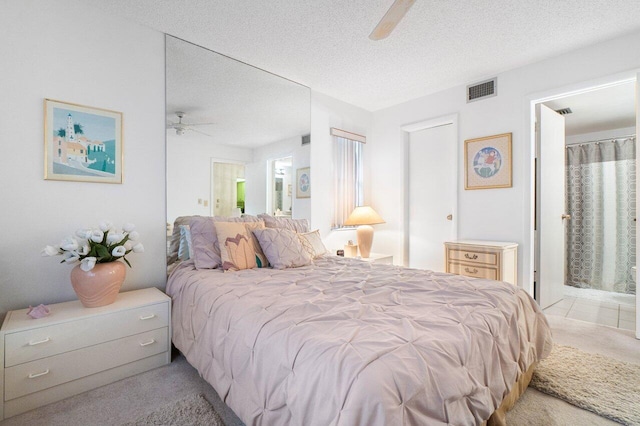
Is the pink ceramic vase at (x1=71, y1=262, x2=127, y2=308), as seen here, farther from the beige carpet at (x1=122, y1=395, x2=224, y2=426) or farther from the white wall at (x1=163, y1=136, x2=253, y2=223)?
the beige carpet at (x1=122, y1=395, x2=224, y2=426)

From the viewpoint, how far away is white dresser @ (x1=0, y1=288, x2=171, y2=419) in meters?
1.58

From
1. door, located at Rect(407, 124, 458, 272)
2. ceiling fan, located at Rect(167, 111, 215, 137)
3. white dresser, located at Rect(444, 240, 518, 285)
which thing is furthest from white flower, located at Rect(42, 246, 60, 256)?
door, located at Rect(407, 124, 458, 272)

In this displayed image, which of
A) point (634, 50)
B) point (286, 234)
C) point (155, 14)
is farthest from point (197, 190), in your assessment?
point (634, 50)

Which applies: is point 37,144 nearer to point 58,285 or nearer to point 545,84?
point 58,285

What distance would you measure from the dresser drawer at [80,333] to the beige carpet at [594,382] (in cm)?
249

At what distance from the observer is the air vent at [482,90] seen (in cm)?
334

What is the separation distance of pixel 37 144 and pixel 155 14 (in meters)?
1.26

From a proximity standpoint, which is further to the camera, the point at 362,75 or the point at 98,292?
the point at 362,75

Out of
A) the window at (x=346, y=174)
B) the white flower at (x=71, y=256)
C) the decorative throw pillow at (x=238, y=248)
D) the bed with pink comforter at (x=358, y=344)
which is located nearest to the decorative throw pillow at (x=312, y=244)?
the decorative throw pillow at (x=238, y=248)

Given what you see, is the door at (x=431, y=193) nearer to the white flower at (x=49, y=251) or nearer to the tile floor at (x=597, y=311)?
the tile floor at (x=597, y=311)

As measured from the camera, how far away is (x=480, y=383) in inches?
45.0

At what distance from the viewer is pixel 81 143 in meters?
2.16

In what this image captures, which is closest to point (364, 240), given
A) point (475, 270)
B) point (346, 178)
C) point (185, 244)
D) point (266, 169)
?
point (346, 178)

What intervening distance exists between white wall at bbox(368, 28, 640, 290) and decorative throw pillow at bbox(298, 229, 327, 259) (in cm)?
173
